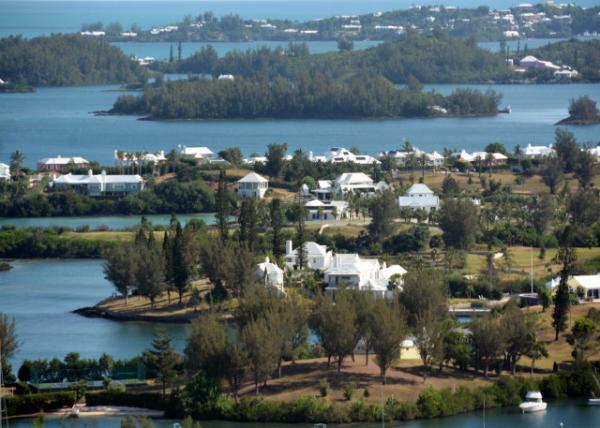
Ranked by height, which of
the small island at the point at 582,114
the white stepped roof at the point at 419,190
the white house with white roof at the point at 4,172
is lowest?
the small island at the point at 582,114

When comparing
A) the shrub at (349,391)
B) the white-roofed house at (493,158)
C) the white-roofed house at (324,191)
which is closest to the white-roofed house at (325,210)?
the white-roofed house at (324,191)

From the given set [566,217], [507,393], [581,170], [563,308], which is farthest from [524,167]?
[507,393]

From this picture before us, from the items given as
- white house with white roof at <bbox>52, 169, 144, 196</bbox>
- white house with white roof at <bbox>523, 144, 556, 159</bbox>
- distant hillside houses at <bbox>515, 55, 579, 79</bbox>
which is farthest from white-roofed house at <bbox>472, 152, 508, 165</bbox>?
distant hillside houses at <bbox>515, 55, 579, 79</bbox>

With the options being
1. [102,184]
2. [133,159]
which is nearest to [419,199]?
[102,184]

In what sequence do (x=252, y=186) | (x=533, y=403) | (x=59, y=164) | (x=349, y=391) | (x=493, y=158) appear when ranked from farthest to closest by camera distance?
(x=59, y=164), (x=493, y=158), (x=252, y=186), (x=533, y=403), (x=349, y=391)

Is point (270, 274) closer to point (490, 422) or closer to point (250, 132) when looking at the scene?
point (490, 422)

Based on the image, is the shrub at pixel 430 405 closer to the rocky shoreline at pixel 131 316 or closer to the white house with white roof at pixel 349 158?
the rocky shoreline at pixel 131 316

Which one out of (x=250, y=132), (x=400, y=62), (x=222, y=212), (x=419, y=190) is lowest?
(x=400, y=62)
